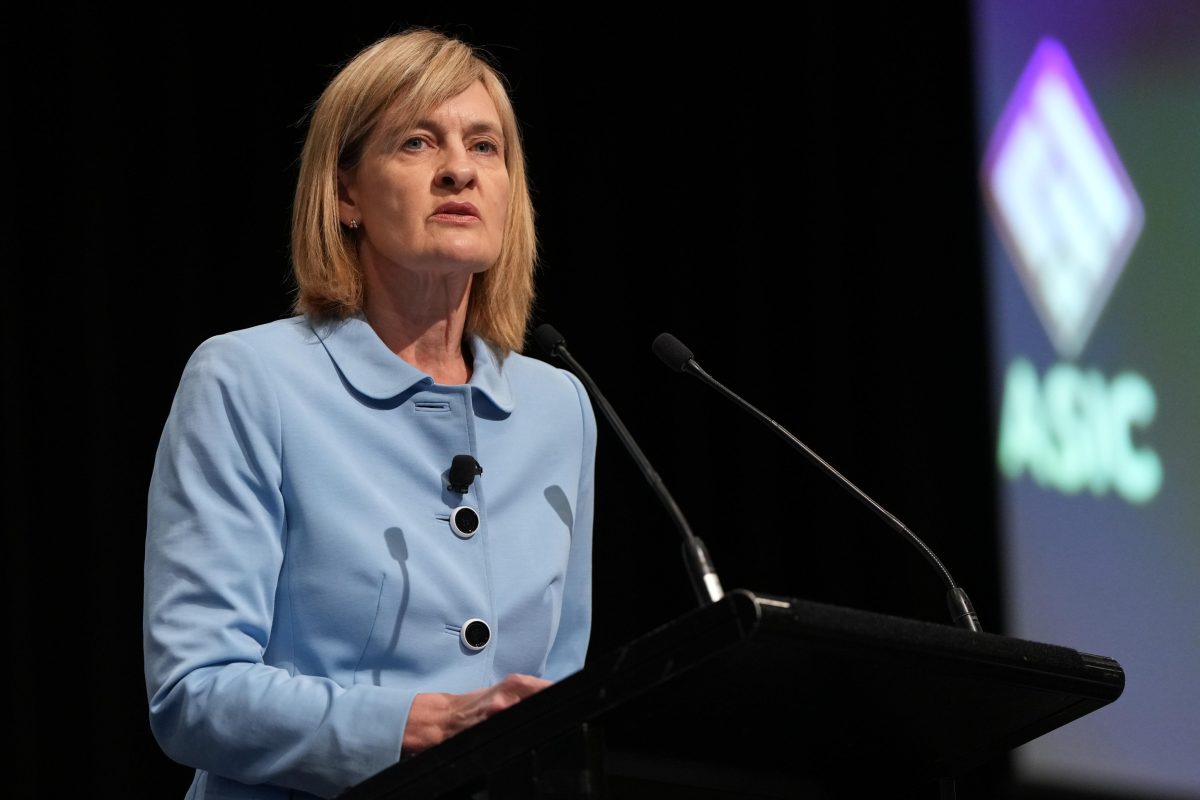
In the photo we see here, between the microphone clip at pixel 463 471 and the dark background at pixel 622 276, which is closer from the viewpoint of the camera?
the microphone clip at pixel 463 471

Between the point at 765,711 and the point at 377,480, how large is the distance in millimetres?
690

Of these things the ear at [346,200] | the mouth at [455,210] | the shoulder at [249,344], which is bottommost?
the shoulder at [249,344]

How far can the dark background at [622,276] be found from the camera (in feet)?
10.7

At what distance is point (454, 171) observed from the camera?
2057 millimetres

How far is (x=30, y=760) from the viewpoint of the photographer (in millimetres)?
3123

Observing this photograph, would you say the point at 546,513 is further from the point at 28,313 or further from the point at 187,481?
the point at 28,313

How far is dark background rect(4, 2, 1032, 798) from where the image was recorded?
326 centimetres

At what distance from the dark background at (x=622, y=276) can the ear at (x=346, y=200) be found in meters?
1.37

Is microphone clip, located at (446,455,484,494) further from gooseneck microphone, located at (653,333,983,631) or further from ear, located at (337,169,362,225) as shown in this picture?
ear, located at (337,169,362,225)

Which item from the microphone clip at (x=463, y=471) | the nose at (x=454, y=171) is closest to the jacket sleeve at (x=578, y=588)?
the microphone clip at (x=463, y=471)

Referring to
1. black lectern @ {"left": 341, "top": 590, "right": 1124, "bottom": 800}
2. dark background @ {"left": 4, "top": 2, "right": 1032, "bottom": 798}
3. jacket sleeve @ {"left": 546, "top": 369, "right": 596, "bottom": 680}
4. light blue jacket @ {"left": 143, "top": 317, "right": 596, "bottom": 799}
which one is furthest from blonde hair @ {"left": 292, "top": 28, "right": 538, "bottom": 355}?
dark background @ {"left": 4, "top": 2, "right": 1032, "bottom": 798}

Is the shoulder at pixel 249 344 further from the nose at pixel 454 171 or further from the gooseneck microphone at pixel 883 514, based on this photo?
the gooseneck microphone at pixel 883 514

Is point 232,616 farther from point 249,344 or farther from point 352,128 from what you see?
point 352,128

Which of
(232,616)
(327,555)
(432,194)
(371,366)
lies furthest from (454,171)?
(232,616)
